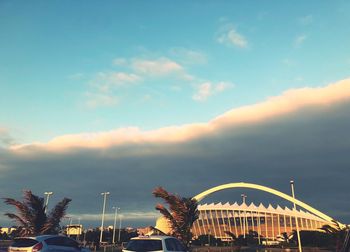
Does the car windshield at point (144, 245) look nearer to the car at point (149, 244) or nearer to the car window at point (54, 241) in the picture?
the car at point (149, 244)

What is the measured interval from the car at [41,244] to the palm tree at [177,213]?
1254 centimetres

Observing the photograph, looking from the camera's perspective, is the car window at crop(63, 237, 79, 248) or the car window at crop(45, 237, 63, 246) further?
the car window at crop(63, 237, 79, 248)

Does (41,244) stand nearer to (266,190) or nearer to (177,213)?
(177,213)

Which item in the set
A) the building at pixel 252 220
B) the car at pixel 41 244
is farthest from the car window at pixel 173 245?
the building at pixel 252 220

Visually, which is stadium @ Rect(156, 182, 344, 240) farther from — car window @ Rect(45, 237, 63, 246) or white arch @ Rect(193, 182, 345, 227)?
car window @ Rect(45, 237, 63, 246)

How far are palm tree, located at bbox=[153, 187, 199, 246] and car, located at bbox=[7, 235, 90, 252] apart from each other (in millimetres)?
12537

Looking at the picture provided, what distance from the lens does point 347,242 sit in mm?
6641

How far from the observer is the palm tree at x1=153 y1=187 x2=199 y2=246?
28891mm

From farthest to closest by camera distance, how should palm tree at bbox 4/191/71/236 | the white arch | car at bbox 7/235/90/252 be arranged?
the white arch
palm tree at bbox 4/191/71/236
car at bbox 7/235/90/252

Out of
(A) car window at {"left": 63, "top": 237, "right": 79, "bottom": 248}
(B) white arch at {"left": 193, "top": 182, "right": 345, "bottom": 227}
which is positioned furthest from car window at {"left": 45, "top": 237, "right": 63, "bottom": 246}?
(B) white arch at {"left": 193, "top": 182, "right": 345, "bottom": 227}

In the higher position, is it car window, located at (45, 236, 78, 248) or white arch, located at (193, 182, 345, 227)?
white arch, located at (193, 182, 345, 227)

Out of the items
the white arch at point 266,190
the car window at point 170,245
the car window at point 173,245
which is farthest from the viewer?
the white arch at point 266,190

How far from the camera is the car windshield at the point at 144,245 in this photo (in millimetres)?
12883

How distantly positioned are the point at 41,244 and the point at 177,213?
14.9 m
